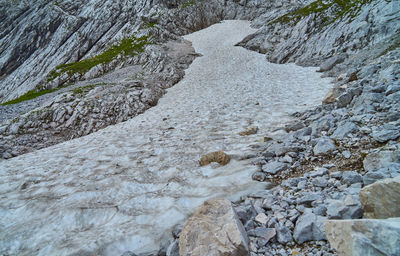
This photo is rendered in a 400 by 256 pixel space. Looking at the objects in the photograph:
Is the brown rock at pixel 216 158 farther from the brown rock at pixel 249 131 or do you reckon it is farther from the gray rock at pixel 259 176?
the brown rock at pixel 249 131

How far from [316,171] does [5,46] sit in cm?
7264

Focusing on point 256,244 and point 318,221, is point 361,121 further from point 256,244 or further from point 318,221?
point 256,244

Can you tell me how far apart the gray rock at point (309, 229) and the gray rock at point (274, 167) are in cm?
163

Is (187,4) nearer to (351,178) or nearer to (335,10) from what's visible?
(335,10)

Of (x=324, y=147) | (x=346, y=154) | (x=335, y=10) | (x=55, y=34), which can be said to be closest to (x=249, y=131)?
(x=324, y=147)

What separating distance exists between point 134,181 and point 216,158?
7.36ft

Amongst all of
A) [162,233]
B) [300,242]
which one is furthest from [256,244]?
[162,233]

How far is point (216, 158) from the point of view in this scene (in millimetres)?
5293

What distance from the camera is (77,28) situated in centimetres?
4484

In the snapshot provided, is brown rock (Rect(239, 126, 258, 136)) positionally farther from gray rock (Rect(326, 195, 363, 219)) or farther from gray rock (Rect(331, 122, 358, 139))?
gray rock (Rect(326, 195, 363, 219))

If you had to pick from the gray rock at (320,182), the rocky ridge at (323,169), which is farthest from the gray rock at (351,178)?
the gray rock at (320,182)

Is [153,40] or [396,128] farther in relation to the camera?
[153,40]

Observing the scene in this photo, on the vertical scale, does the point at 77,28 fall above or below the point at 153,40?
above

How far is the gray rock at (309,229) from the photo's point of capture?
2.29 metres
